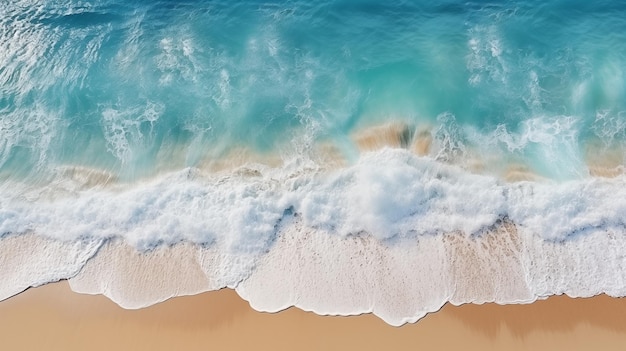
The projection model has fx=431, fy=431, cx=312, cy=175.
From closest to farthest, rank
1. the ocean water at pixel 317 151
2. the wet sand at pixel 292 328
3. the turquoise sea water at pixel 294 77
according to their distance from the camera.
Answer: the wet sand at pixel 292 328 < the ocean water at pixel 317 151 < the turquoise sea water at pixel 294 77

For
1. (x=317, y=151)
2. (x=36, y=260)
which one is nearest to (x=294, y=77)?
(x=317, y=151)

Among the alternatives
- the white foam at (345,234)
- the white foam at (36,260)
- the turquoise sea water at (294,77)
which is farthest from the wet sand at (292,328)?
the turquoise sea water at (294,77)

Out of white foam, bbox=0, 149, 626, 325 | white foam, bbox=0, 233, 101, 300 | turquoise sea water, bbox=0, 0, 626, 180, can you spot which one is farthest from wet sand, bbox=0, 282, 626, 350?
turquoise sea water, bbox=0, 0, 626, 180

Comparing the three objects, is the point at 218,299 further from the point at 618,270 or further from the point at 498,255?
the point at 618,270

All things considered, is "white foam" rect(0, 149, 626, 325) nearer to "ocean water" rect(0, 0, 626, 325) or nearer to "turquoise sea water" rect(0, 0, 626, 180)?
"ocean water" rect(0, 0, 626, 325)

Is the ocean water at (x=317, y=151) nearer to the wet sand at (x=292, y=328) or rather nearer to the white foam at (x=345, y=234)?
the white foam at (x=345, y=234)

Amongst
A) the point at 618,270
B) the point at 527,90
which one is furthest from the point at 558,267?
the point at 527,90

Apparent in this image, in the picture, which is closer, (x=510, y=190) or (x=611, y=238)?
(x=611, y=238)
